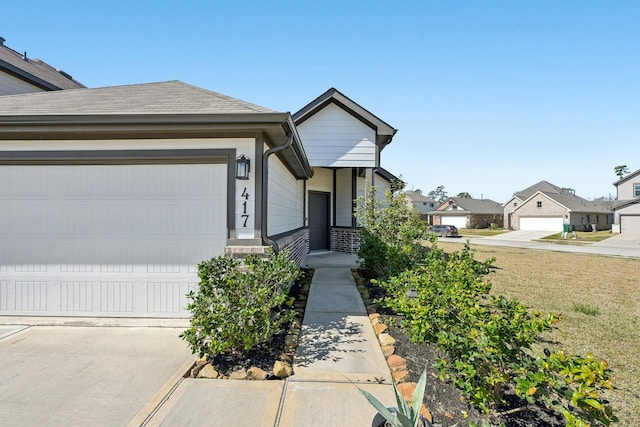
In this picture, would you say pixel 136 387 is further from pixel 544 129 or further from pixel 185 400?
pixel 544 129

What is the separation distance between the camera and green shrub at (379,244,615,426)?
2014 millimetres

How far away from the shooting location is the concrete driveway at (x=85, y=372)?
108 inches

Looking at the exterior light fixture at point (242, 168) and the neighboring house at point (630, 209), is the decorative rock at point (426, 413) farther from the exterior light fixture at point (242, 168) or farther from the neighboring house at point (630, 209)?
the neighboring house at point (630, 209)

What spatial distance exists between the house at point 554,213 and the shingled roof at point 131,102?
138ft

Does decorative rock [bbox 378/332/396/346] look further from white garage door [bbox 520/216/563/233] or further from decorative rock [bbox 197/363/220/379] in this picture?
white garage door [bbox 520/216/563/233]

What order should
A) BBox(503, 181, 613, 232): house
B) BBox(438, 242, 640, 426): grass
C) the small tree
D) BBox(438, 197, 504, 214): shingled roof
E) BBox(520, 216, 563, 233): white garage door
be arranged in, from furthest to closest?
the small tree < BBox(438, 197, 504, 214): shingled roof < BBox(520, 216, 563, 233): white garage door < BBox(503, 181, 613, 232): house < BBox(438, 242, 640, 426): grass

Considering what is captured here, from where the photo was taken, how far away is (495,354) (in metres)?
2.47

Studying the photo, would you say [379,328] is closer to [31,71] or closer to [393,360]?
[393,360]

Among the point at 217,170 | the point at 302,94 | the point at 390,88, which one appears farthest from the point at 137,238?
the point at 390,88

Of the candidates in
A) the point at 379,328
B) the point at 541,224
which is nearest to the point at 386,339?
the point at 379,328

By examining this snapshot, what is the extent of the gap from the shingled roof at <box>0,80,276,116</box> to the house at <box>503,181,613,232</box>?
41917 millimetres

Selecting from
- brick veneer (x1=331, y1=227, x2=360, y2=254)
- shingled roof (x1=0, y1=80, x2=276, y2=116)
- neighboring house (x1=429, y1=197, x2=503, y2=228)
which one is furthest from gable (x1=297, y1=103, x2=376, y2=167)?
neighboring house (x1=429, y1=197, x2=503, y2=228)

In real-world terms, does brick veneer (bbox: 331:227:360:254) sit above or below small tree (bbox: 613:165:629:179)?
below

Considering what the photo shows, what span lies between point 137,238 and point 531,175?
6427 centimetres
